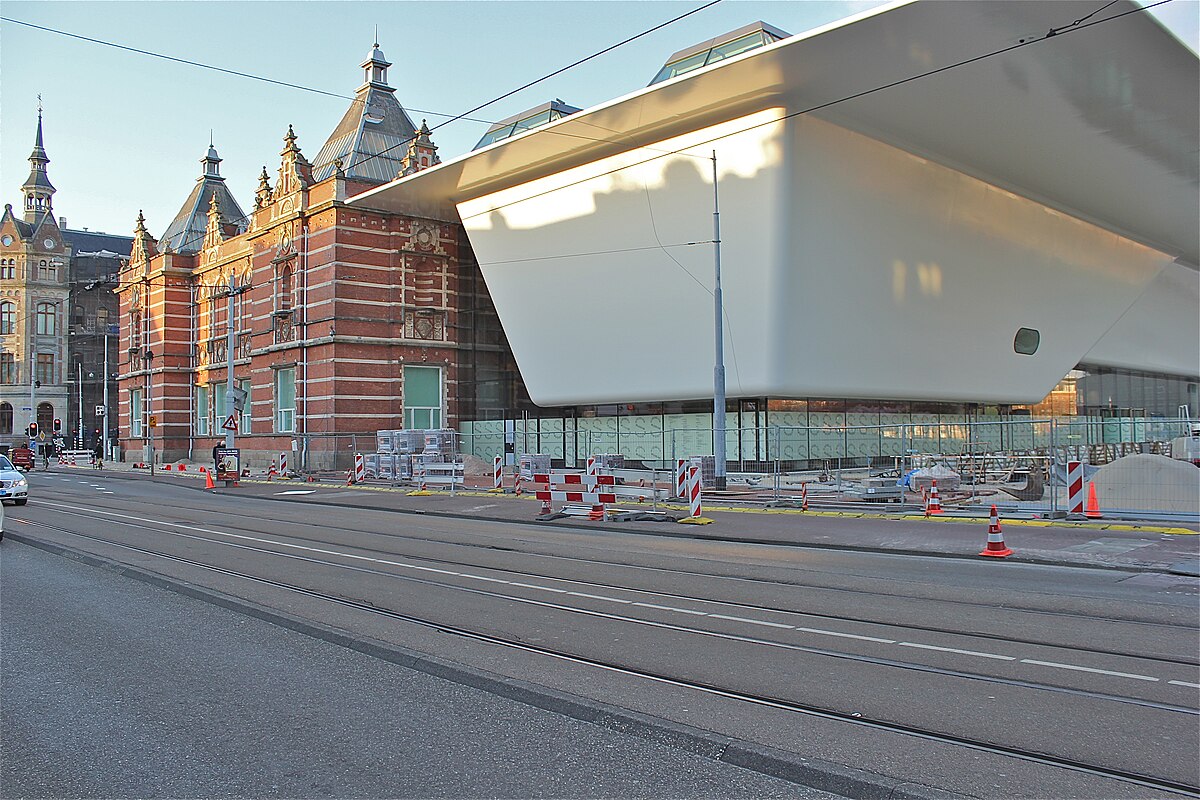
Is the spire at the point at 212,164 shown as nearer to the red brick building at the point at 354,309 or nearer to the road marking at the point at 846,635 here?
the red brick building at the point at 354,309

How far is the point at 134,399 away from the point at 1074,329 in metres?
59.5

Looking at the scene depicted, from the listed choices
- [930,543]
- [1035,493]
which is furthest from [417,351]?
[930,543]

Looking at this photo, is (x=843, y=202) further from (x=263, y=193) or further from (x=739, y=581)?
(x=263, y=193)

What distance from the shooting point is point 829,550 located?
14.6 metres

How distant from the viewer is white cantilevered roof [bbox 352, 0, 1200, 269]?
903 inches

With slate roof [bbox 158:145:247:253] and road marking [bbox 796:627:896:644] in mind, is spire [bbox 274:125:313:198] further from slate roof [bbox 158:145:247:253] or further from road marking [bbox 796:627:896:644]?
road marking [bbox 796:627:896:644]

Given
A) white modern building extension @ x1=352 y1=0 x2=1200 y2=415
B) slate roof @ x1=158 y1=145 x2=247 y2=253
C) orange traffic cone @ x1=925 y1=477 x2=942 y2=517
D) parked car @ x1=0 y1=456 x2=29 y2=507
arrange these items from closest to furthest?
1. orange traffic cone @ x1=925 y1=477 x2=942 y2=517
2. parked car @ x1=0 y1=456 x2=29 y2=507
3. white modern building extension @ x1=352 y1=0 x2=1200 y2=415
4. slate roof @ x1=158 y1=145 x2=247 y2=253

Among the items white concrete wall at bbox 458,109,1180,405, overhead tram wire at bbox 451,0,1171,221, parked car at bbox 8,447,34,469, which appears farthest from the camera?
parked car at bbox 8,447,34,469

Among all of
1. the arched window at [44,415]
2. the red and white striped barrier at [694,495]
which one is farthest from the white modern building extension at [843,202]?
the arched window at [44,415]

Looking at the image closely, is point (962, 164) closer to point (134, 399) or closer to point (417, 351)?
point (417, 351)

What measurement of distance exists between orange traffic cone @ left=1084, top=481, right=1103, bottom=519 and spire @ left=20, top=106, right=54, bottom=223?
102 m

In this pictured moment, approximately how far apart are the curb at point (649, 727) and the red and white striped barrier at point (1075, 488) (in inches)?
566

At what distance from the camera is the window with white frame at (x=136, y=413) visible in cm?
6084

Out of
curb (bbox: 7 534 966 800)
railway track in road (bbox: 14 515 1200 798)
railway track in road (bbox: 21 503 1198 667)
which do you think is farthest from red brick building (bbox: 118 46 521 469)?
curb (bbox: 7 534 966 800)
